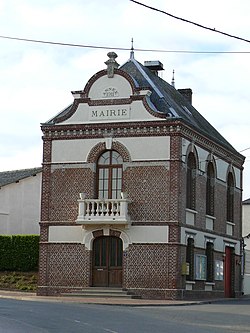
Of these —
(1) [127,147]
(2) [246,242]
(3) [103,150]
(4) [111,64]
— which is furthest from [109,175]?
(2) [246,242]

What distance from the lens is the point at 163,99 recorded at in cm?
3756

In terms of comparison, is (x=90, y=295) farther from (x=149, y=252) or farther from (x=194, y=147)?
(x=194, y=147)

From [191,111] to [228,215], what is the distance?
602 cm

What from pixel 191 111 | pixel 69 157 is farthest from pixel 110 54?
pixel 191 111

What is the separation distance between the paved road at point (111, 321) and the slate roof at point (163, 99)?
12.4 metres

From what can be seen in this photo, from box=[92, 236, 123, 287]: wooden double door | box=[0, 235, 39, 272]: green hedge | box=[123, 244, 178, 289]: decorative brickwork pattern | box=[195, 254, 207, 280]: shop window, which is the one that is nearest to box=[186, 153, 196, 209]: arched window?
box=[195, 254, 207, 280]: shop window

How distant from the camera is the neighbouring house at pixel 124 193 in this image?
35719 millimetres

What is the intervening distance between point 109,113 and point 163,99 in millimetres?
2617

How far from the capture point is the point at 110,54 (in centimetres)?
3747

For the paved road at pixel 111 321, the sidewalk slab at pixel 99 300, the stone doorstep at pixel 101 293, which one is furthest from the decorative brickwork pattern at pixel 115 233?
the paved road at pixel 111 321

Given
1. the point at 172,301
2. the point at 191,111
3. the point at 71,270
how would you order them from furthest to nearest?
the point at 191,111 < the point at 71,270 < the point at 172,301

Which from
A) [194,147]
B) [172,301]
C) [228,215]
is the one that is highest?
[194,147]

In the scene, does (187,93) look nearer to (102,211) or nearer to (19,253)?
(19,253)

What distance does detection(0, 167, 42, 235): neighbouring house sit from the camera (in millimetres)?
49500
